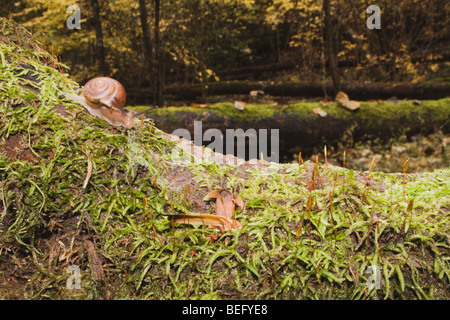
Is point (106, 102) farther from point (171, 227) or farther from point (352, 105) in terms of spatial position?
point (352, 105)

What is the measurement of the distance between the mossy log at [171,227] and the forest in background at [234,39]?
6.21 m

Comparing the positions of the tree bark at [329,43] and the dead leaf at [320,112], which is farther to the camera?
the tree bark at [329,43]

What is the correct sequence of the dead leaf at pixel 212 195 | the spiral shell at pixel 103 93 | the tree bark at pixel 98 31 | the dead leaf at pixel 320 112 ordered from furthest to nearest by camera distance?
the tree bark at pixel 98 31 < the dead leaf at pixel 320 112 < the spiral shell at pixel 103 93 < the dead leaf at pixel 212 195

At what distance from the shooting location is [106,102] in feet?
4.75

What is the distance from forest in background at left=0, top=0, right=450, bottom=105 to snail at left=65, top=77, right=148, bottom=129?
601 centimetres

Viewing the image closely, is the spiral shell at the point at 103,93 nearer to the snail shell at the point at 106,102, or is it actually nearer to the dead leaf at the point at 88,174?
the snail shell at the point at 106,102

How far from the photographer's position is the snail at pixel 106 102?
1463 millimetres

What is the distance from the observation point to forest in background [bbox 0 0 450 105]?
8.65 meters

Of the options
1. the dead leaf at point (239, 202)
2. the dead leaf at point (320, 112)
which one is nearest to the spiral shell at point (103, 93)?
the dead leaf at point (239, 202)

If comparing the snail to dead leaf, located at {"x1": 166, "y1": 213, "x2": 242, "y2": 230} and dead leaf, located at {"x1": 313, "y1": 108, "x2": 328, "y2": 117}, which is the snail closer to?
dead leaf, located at {"x1": 166, "y1": 213, "x2": 242, "y2": 230}

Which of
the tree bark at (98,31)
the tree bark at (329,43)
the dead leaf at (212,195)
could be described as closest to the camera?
the dead leaf at (212,195)

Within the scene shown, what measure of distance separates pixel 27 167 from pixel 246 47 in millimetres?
12453

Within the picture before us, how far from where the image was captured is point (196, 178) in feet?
4.70
